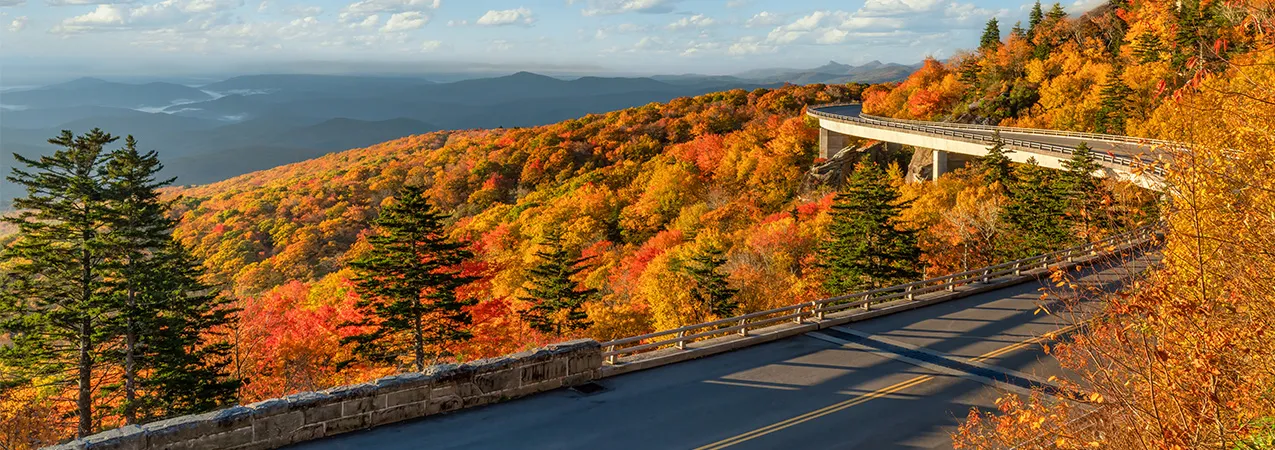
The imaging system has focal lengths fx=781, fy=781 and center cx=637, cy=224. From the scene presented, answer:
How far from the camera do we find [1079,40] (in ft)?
273


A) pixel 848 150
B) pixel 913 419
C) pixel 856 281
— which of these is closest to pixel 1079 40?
pixel 848 150

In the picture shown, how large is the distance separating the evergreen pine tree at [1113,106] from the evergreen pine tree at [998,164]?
12.0 metres

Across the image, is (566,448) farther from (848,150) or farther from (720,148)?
(720,148)

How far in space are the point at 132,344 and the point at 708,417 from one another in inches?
1066

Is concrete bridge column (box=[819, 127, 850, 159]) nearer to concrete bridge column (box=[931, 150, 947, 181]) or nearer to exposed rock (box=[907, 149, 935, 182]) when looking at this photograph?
exposed rock (box=[907, 149, 935, 182])

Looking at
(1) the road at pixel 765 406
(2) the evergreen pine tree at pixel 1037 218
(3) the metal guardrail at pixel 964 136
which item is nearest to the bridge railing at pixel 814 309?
(1) the road at pixel 765 406

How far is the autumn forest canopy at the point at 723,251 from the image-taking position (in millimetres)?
9227

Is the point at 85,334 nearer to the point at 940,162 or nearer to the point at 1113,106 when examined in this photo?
the point at 940,162

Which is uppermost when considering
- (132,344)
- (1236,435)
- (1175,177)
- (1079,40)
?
(1079,40)

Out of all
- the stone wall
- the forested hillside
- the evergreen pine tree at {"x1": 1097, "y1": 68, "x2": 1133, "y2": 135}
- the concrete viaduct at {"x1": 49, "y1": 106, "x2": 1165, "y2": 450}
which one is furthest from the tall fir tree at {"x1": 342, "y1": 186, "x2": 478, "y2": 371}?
the evergreen pine tree at {"x1": 1097, "y1": 68, "x2": 1133, "y2": 135}

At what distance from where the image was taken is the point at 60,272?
30.5 metres

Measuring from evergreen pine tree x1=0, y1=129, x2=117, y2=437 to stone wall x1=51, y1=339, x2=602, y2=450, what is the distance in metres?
21.4

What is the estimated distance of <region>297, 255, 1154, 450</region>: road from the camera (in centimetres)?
1441

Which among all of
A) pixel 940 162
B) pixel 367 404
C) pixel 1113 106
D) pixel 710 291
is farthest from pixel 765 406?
pixel 1113 106
